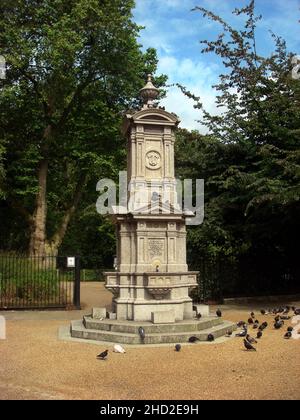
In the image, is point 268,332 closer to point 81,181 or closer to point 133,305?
point 133,305

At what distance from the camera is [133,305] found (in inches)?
421

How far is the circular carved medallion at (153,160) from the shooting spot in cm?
1178

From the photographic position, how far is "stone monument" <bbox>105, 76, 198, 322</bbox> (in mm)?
10820

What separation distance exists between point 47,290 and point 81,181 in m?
7.88

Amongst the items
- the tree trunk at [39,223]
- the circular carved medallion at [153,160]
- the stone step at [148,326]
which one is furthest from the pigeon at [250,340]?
the tree trunk at [39,223]

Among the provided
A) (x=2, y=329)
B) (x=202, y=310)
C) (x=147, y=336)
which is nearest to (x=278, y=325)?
(x=202, y=310)

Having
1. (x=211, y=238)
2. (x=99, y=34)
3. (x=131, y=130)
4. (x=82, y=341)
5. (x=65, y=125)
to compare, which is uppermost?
(x=99, y=34)

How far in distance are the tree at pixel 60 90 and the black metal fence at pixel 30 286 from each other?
399 cm

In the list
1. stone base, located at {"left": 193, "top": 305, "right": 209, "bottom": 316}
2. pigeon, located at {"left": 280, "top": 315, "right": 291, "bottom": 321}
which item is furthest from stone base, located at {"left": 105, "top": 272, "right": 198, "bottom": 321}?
pigeon, located at {"left": 280, "top": 315, "right": 291, "bottom": 321}

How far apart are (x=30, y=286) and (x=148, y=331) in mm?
8679

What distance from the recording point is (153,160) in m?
11.8

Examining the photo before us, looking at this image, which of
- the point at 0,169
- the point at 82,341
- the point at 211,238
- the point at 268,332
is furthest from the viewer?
the point at 0,169

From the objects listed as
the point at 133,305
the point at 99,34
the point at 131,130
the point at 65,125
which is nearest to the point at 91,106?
the point at 65,125

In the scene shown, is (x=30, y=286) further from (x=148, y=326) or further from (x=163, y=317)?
(x=148, y=326)
